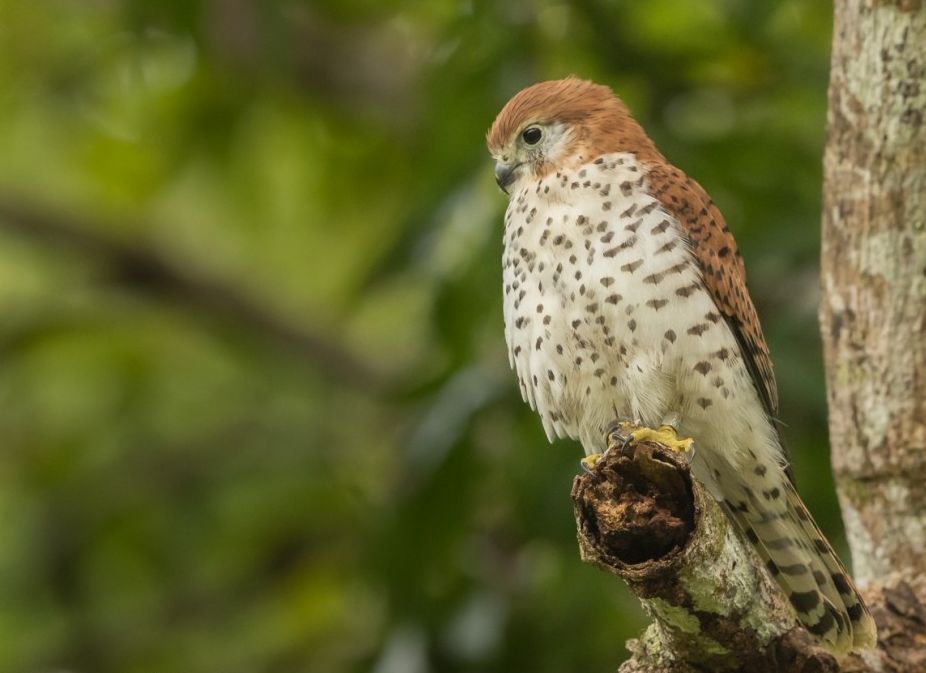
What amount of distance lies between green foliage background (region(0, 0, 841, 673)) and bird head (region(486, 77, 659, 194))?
0.71 m

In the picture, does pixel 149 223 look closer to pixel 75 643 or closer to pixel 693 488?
pixel 75 643

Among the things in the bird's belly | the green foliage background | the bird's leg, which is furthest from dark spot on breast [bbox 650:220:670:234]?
the green foliage background

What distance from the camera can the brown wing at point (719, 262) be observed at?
181 inches

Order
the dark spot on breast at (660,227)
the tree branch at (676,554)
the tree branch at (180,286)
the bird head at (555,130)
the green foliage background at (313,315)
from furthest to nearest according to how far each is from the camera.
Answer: the tree branch at (180,286)
the green foliage background at (313,315)
the bird head at (555,130)
the dark spot on breast at (660,227)
the tree branch at (676,554)

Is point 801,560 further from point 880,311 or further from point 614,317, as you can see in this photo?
point 614,317

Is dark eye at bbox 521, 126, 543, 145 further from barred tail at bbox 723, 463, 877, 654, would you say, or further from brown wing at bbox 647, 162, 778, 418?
barred tail at bbox 723, 463, 877, 654

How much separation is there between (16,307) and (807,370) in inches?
171

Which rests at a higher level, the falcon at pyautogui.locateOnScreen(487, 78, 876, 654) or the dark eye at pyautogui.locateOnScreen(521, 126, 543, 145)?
the dark eye at pyautogui.locateOnScreen(521, 126, 543, 145)

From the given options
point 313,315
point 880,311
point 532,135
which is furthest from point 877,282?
point 313,315

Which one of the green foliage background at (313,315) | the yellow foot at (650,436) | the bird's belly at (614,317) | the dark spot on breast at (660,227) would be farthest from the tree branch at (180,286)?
the yellow foot at (650,436)

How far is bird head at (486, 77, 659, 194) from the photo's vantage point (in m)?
4.89

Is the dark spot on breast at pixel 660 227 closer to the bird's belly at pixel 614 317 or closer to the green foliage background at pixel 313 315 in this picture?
the bird's belly at pixel 614 317

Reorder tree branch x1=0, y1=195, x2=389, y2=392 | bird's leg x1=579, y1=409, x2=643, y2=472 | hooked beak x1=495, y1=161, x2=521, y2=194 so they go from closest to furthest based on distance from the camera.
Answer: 1. bird's leg x1=579, y1=409, x2=643, y2=472
2. hooked beak x1=495, y1=161, x2=521, y2=194
3. tree branch x1=0, y1=195, x2=389, y2=392

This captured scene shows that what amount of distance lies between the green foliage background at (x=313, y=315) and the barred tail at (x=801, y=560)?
3.18 feet
